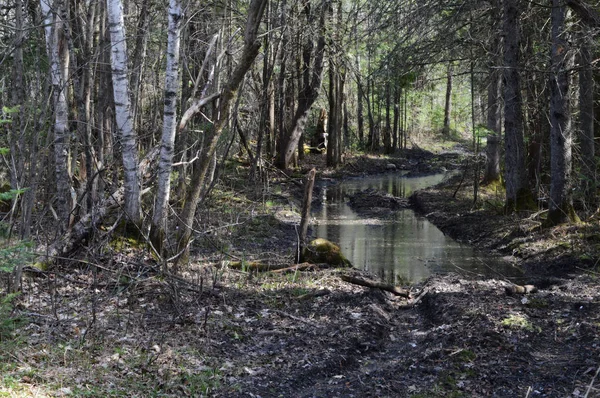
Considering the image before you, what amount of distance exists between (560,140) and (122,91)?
9.24 meters

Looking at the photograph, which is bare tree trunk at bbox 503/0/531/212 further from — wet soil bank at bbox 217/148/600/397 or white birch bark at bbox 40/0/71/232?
white birch bark at bbox 40/0/71/232

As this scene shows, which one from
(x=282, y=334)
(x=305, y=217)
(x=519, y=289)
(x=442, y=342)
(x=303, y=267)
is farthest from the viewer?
(x=305, y=217)

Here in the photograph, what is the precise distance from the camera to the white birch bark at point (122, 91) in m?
9.13

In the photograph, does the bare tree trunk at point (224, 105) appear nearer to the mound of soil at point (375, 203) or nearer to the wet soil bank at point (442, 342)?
the wet soil bank at point (442, 342)

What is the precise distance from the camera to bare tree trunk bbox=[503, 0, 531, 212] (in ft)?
51.3

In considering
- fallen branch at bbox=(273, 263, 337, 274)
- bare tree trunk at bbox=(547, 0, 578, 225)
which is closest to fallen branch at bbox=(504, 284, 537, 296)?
fallen branch at bbox=(273, 263, 337, 274)

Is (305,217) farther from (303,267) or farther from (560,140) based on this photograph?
(560,140)

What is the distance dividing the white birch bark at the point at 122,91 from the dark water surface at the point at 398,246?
551 centimetres

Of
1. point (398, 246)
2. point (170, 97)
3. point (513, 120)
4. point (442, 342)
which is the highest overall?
point (513, 120)

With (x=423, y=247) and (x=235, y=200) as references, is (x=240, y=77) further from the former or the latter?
(x=235, y=200)

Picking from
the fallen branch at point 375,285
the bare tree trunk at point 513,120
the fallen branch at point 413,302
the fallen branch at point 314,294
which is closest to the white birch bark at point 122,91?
the fallen branch at point 314,294

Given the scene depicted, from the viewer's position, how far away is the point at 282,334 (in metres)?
7.86

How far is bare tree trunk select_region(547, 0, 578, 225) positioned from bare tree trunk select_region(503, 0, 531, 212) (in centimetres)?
163

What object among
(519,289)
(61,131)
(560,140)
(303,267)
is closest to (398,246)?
(560,140)
